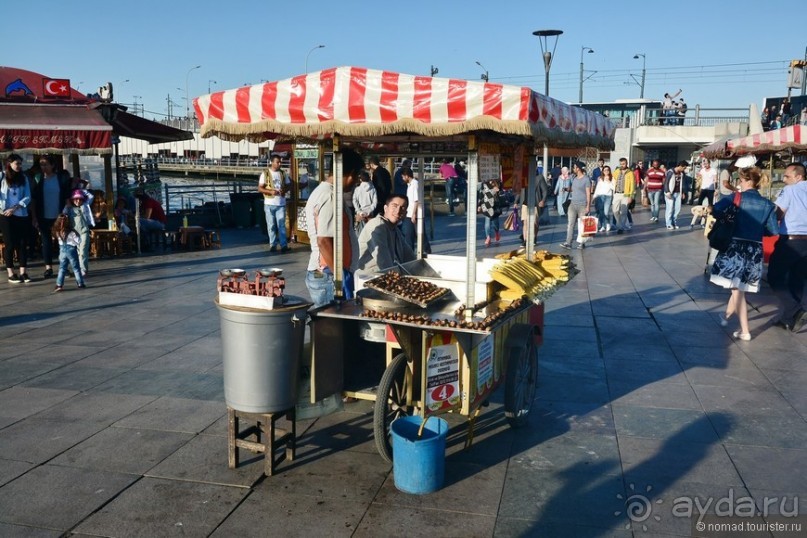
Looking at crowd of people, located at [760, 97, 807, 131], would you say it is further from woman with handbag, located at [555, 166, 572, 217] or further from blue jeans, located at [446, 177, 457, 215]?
blue jeans, located at [446, 177, 457, 215]

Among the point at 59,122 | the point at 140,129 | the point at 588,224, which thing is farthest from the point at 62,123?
the point at 588,224

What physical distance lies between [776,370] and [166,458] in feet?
18.6

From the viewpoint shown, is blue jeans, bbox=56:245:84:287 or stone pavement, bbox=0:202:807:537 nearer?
stone pavement, bbox=0:202:807:537

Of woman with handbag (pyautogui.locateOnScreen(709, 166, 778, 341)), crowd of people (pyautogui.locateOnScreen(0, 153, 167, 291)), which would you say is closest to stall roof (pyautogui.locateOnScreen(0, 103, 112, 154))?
crowd of people (pyautogui.locateOnScreen(0, 153, 167, 291))

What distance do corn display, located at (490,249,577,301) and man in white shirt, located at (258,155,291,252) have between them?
8.05 m

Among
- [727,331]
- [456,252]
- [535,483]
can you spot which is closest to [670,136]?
[456,252]

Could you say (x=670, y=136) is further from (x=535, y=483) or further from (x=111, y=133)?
(x=535, y=483)

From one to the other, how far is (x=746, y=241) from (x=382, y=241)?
4.56 metres

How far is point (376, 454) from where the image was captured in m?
4.74

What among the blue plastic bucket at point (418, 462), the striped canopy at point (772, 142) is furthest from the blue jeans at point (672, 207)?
the blue plastic bucket at point (418, 462)

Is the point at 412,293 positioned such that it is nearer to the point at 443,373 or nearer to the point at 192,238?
the point at 443,373

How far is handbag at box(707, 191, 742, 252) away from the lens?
25.5 feet

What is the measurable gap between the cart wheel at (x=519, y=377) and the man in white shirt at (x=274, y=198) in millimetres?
9360

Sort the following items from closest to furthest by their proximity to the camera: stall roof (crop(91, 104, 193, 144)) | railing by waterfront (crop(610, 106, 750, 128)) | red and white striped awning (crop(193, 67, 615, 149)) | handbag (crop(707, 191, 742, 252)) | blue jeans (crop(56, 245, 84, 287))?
red and white striped awning (crop(193, 67, 615, 149)), handbag (crop(707, 191, 742, 252)), blue jeans (crop(56, 245, 84, 287)), stall roof (crop(91, 104, 193, 144)), railing by waterfront (crop(610, 106, 750, 128))
